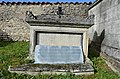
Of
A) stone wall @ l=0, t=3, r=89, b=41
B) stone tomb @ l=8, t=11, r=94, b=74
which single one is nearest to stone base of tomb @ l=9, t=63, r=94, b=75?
stone tomb @ l=8, t=11, r=94, b=74

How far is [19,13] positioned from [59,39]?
22.2ft

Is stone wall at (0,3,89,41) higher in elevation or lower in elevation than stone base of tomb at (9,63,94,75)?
higher

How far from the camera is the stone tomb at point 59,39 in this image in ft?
18.2

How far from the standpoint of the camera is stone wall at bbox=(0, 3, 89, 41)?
39.1 feet

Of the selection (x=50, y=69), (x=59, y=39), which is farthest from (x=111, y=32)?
(x=50, y=69)

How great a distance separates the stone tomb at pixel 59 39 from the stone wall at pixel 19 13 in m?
6.06

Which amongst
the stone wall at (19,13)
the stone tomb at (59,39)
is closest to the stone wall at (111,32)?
the stone tomb at (59,39)

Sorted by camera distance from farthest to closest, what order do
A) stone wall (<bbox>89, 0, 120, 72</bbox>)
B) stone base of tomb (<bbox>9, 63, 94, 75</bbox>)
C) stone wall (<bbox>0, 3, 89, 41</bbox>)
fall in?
1. stone wall (<bbox>0, 3, 89, 41</bbox>)
2. stone wall (<bbox>89, 0, 120, 72</bbox>)
3. stone base of tomb (<bbox>9, 63, 94, 75</bbox>)

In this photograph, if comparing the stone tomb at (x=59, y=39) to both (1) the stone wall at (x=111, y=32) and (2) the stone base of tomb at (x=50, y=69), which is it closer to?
(2) the stone base of tomb at (x=50, y=69)

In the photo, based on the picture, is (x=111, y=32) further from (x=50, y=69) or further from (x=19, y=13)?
(x=19, y=13)

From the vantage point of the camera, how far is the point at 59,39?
6039 millimetres

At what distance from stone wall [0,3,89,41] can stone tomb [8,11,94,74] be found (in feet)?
19.9

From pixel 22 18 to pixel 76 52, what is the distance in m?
7.20

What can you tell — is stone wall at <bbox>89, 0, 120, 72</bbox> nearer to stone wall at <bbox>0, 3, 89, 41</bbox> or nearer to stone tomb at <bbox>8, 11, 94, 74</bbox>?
stone tomb at <bbox>8, 11, 94, 74</bbox>
